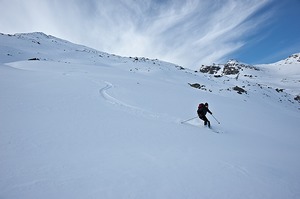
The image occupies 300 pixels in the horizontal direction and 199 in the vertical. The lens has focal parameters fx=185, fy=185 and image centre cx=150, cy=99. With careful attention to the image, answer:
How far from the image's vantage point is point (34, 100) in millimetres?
9391

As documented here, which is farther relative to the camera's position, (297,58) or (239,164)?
(297,58)

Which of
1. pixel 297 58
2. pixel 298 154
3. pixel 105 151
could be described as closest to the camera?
pixel 105 151

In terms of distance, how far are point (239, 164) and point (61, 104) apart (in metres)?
8.52

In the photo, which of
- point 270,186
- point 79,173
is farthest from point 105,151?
point 270,186

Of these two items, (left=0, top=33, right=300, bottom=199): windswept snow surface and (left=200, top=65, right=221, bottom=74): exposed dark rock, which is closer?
(left=0, top=33, right=300, bottom=199): windswept snow surface

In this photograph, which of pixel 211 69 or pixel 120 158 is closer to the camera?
pixel 120 158

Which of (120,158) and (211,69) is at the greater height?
(211,69)

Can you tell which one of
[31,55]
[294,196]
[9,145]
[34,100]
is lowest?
[294,196]

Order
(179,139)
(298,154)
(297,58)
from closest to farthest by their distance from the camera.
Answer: (179,139) → (298,154) → (297,58)

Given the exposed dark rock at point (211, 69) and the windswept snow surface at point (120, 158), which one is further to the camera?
the exposed dark rock at point (211, 69)

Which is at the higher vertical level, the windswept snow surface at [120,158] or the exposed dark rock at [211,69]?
the exposed dark rock at [211,69]

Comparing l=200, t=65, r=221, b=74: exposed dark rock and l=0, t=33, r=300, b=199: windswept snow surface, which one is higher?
l=200, t=65, r=221, b=74: exposed dark rock

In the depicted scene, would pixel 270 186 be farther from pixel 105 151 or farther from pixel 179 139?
pixel 105 151

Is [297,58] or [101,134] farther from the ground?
[297,58]
